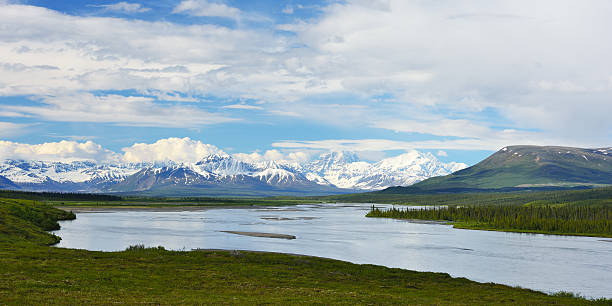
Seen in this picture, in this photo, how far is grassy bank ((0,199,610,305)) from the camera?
35.0m

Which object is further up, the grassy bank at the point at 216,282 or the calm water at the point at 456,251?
the grassy bank at the point at 216,282

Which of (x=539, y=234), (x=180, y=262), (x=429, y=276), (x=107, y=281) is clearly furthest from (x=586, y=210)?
(x=107, y=281)

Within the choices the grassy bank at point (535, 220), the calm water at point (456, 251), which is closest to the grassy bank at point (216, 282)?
the calm water at point (456, 251)

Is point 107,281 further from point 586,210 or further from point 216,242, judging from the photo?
point 586,210

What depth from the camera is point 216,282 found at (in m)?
44.5

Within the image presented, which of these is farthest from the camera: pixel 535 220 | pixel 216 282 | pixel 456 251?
pixel 535 220

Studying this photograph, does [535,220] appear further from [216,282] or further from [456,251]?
[216,282]

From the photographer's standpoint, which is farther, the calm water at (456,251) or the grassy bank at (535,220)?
the grassy bank at (535,220)

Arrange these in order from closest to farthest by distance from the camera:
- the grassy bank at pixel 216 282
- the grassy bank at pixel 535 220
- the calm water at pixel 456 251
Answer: the grassy bank at pixel 216 282 → the calm water at pixel 456 251 → the grassy bank at pixel 535 220

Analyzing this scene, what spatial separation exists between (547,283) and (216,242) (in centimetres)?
6009

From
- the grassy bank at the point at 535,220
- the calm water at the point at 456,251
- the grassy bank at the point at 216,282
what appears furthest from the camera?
the grassy bank at the point at 535,220

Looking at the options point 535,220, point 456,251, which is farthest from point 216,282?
point 535,220

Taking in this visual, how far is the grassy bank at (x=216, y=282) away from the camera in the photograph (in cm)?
3500

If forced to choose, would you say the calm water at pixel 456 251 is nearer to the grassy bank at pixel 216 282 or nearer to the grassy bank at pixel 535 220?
the grassy bank at pixel 216 282
